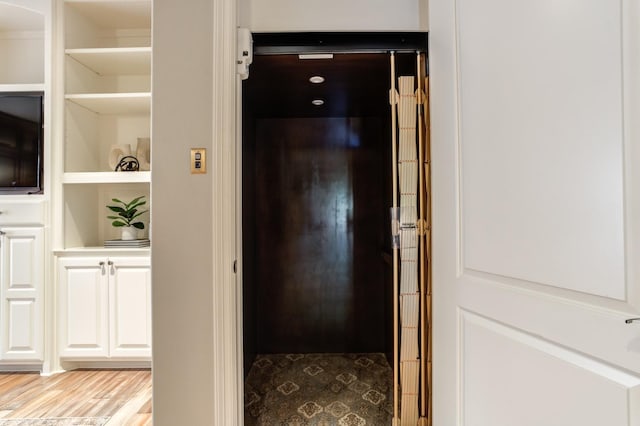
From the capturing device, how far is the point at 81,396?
7.20 ft

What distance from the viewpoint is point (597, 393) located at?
0.69 m

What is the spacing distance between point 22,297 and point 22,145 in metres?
1.16

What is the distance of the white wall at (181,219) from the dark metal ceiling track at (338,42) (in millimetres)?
281

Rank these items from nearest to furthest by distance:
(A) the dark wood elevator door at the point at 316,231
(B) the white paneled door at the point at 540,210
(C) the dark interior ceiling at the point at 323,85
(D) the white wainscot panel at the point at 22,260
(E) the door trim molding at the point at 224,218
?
(B) the white paneled door at the point at 540,210 → (E) the door trim molding at the point at 224,218 → (C) the dark interior ceiling at the point at 323,85 → (D) the white wainscot panel at the point at 22,260 → (A) the dark wood elevator door at the point at 316,231

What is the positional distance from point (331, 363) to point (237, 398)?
144 centimetres

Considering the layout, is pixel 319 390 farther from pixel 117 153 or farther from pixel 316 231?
pixel 117 153

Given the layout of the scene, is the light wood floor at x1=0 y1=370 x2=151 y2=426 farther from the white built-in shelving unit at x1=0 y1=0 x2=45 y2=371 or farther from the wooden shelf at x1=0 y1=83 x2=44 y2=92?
the wooden shelf at x1=0 y1=83 x2=44 y2=92

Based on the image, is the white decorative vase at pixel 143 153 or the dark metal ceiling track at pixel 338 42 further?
the white decorative vase at pixel 143 153

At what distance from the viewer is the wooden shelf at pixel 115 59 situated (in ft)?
8.20

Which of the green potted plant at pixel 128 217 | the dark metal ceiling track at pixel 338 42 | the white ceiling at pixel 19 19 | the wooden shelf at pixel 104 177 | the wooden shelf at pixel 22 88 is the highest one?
the white ceiling at pixel 19 19

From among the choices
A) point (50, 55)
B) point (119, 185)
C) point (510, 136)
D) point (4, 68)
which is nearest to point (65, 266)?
point (119, 185)

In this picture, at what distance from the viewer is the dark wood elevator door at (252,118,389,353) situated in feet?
9.62

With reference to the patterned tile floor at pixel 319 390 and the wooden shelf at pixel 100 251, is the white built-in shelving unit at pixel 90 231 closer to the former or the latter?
the wooden shelf at pixel 100 251

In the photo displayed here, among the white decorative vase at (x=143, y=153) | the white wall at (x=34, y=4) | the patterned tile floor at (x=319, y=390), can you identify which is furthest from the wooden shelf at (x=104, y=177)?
the patterned tile floor at (x=319, y=390)
